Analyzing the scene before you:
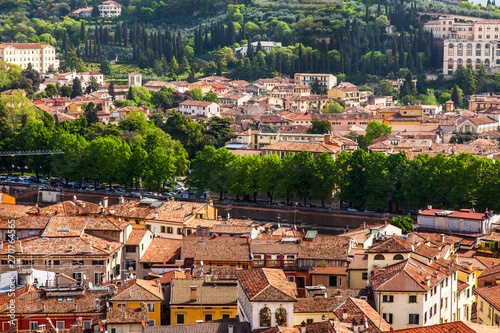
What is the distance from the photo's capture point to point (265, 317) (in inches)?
1045

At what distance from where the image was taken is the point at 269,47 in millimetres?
140625

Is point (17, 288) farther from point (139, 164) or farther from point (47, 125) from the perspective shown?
point (47, 125)

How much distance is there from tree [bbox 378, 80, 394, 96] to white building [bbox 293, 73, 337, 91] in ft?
21.3

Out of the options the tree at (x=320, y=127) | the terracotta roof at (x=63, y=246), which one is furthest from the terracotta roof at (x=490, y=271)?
the tree at (x=320, y=127)

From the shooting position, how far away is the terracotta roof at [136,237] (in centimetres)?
4338

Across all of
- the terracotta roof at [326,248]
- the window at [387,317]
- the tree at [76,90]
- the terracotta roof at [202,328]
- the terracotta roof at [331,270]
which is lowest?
the tree at [76,90]

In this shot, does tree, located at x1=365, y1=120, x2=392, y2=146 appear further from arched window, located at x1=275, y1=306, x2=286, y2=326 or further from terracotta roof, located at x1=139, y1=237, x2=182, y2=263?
arched window, located at x1=275, y1=306, x2=286, y2=326

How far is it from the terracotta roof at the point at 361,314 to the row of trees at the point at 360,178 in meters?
29.7

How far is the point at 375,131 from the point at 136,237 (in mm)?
47577

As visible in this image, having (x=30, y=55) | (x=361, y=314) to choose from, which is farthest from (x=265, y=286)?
(x=30, y=55)

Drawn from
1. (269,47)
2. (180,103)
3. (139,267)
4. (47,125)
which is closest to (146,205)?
(139,267)

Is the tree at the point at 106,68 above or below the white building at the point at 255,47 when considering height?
below

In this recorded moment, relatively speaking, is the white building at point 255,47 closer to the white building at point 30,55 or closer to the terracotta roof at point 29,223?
the white building at point 30,55

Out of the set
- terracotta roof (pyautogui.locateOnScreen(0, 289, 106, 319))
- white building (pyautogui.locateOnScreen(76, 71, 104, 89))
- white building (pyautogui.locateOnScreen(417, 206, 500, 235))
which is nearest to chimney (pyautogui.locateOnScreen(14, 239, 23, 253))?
terracotta roof (pyautogui.locateOnScreen(0, 289, 106, 319))
